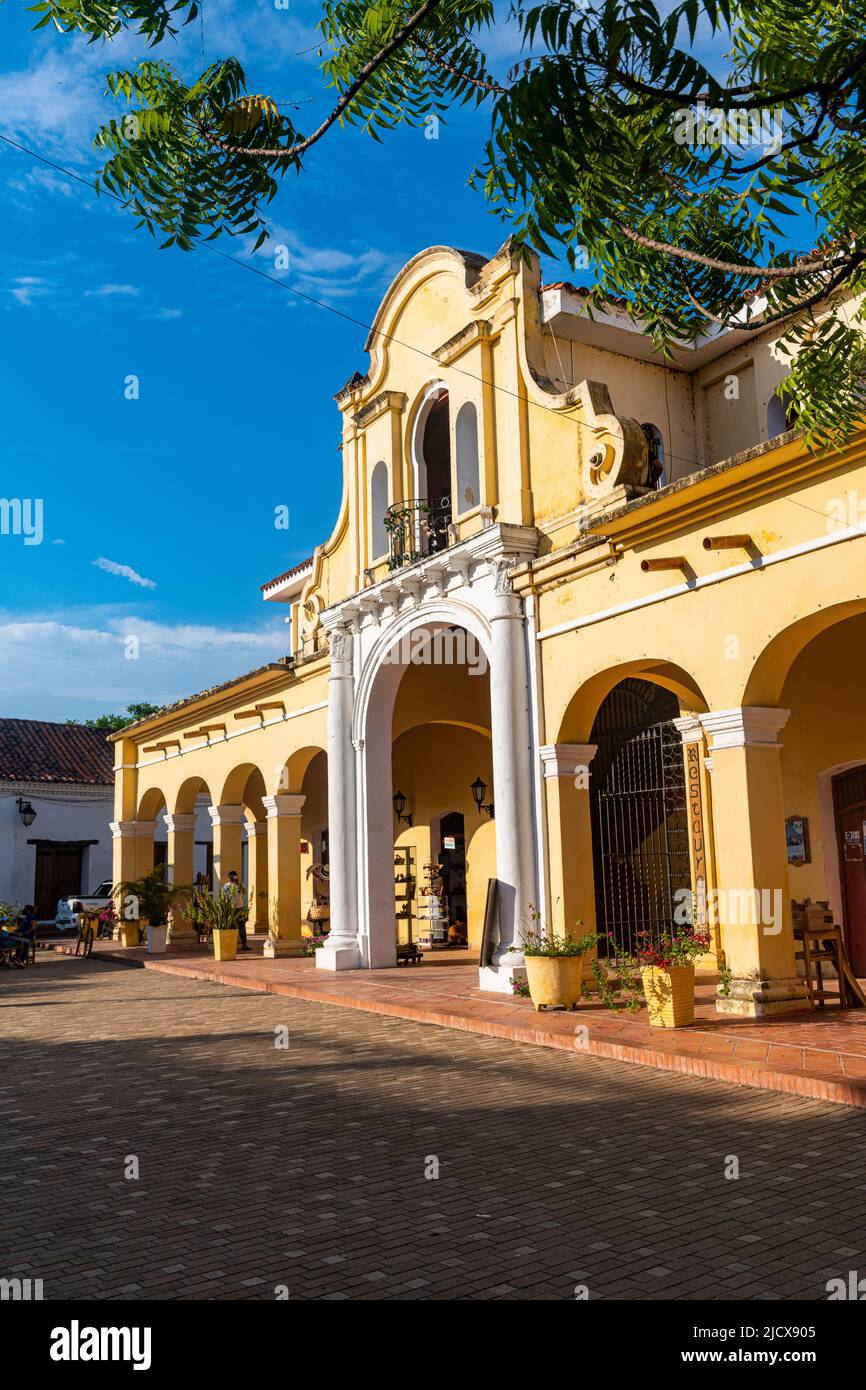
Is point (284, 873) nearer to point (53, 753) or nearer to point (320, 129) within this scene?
point (320, 129)

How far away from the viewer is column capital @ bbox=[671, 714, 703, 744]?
1412 cm

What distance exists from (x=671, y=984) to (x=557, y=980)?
1.67 meters

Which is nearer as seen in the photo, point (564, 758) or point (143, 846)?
point (564, 758)

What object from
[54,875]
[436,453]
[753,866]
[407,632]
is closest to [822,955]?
[753,866]

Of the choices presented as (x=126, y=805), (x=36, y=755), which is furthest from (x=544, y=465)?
(x=36, y=755)

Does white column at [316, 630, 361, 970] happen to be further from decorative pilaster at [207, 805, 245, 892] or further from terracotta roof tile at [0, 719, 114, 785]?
terracotta roof tile at [0, 719, 114, 785]

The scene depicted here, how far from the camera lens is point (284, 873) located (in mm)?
19250

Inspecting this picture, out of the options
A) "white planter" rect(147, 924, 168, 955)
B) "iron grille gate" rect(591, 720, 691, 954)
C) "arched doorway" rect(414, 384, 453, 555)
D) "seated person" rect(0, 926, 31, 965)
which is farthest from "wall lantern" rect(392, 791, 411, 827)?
"seated person" rect(0, 926, 31, 965)

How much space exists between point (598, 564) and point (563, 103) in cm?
807

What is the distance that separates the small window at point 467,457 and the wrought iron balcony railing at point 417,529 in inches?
24.6

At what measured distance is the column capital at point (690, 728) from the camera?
14117 mm

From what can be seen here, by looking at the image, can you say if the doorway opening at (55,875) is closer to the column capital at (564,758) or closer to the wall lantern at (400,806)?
the wall lantern at (400,806)

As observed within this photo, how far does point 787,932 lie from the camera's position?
9.91 m

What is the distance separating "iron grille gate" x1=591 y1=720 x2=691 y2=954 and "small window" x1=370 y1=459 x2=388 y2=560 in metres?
4.34
